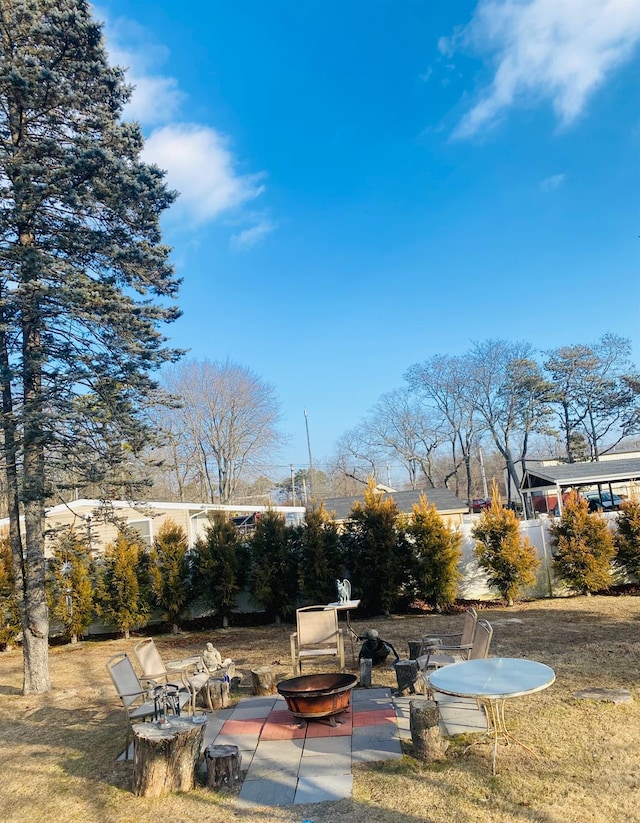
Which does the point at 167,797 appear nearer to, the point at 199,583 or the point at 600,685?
the point at 600,685

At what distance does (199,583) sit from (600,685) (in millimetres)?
8253

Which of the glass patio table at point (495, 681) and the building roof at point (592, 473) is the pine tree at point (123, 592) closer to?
the glass patio table at point (495, 681)

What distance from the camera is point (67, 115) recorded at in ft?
26.6

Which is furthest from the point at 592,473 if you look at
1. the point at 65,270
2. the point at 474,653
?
the point at 65,270

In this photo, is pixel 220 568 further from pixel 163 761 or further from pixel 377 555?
pixel 163 761

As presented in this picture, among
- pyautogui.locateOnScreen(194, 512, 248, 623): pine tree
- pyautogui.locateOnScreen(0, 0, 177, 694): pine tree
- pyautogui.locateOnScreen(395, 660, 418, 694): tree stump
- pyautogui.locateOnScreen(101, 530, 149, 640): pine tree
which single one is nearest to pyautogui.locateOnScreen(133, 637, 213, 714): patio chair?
pyautogui.locateOnScreen(395, 660, 418, 694): tree stump

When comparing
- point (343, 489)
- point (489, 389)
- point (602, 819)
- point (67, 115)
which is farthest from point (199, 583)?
point (343, 489)

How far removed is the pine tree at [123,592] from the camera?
11.5m

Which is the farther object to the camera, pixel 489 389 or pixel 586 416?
pixel 586 416

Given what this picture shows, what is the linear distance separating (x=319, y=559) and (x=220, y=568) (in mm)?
2126

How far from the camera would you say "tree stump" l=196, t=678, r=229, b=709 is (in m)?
6.18

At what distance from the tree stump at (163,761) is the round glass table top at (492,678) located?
6.44 ft

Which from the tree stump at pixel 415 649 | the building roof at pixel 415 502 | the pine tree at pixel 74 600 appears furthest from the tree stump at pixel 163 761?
the building roof at pixel 415 502

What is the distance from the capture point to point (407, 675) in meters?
5.96
